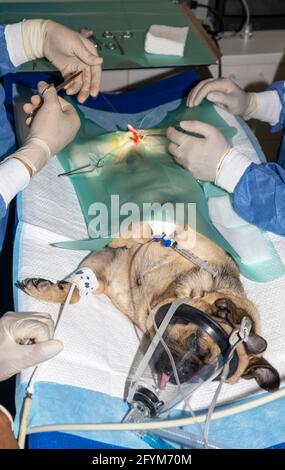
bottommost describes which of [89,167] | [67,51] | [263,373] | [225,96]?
[263,373]

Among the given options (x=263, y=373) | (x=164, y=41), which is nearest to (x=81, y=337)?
(x=263, y=373)

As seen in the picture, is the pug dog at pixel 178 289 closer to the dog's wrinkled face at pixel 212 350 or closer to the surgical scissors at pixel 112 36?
the dog's wrinkled face at pixel 212 350

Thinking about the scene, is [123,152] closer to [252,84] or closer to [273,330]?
[273,330]

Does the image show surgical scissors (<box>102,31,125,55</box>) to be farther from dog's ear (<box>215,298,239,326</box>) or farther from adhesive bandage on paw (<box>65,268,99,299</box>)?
dog's ear (<box>215,298,239,326</box>)

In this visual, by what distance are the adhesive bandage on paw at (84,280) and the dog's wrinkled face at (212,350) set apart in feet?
0.78

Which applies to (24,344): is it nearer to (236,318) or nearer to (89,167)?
(236,318)

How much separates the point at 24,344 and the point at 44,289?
20 cm

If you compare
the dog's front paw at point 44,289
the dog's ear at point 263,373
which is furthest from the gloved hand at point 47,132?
the dog's ear at point 263,373

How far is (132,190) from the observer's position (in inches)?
58.3

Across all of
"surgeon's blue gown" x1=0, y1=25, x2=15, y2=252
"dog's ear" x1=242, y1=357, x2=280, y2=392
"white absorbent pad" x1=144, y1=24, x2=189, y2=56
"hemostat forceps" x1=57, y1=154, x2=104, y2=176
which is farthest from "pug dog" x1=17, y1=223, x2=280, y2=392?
"white absorbent pad" x1=144, y1=24, x2=189, y2=56

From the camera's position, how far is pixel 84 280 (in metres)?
1.32

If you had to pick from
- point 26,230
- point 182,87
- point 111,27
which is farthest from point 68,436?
point 111,27

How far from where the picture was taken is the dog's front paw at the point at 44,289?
50.4 inches

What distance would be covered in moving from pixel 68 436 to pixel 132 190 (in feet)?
2.05
